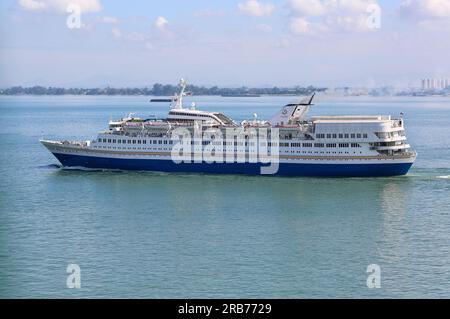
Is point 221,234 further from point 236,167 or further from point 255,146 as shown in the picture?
point 255,146

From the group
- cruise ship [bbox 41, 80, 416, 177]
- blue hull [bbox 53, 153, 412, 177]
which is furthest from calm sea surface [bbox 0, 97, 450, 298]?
cruise ship [bbox 41, 80, 416, 177]

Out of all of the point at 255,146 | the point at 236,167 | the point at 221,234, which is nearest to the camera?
the point at 221,234

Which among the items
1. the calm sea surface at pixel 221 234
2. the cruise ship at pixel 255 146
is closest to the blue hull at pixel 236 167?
the cruise ship at pixel 255 146

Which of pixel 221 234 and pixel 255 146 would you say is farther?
pixel 255 146

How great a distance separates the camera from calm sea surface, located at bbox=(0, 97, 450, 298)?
75.1 ft

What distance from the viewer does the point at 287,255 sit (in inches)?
1037

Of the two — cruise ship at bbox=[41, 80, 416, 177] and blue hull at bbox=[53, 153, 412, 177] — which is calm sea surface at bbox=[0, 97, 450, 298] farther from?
cruise ship at bbox=[41, 80, 416, 177]

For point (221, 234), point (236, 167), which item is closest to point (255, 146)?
point (236, 167)

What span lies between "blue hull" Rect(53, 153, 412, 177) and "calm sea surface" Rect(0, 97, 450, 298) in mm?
752

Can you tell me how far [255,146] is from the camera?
148 ft

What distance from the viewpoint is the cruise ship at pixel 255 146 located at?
43594 millimetres

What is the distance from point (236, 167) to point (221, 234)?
15.6 metres
